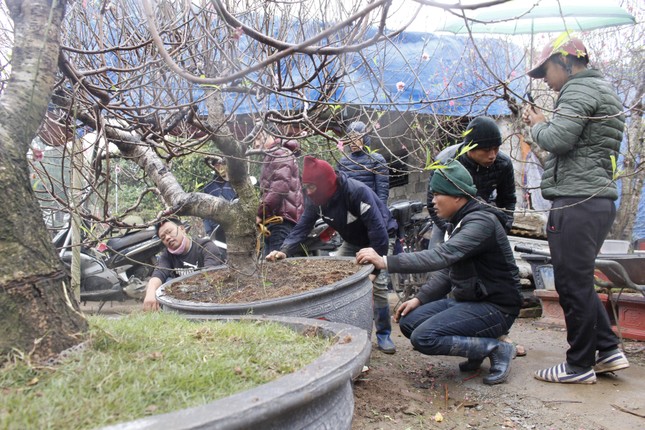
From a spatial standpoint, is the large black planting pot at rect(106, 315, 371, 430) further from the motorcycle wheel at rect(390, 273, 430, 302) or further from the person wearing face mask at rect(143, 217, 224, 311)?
the motorcycle wheel at rect(390, 273, 430, 302)

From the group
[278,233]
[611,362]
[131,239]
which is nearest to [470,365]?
[611,362]

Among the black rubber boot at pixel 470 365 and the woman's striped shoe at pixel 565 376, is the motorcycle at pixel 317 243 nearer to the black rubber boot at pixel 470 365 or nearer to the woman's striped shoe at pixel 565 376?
the black rubber boot at pixel 470 365

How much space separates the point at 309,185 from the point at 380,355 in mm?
1440

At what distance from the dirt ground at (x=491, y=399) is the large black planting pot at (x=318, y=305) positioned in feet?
1.66

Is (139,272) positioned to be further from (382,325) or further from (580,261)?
(580,261)

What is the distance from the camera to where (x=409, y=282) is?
5426 millimetres

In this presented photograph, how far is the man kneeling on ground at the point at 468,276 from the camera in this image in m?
2.87

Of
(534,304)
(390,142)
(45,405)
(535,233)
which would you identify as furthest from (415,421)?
(390,142)

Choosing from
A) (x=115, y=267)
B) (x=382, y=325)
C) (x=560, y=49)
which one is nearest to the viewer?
(x=560, y=49)

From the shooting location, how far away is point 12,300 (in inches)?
49.9

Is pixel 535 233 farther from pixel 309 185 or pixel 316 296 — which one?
pixel 316 296

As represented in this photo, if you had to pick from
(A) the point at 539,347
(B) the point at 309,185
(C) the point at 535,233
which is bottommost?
(A) the point at 539,347

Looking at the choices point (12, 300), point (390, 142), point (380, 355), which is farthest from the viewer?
point (390, 142)

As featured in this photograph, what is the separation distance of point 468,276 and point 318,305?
108 cm
